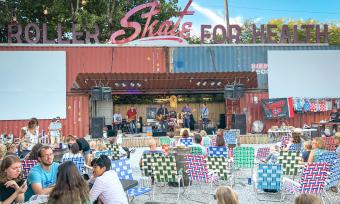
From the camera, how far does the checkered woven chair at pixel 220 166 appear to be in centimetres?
698

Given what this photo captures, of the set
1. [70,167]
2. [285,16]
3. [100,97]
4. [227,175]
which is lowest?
[227,175]

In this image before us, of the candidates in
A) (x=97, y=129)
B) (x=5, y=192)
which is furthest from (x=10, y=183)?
(x=97, y=129)

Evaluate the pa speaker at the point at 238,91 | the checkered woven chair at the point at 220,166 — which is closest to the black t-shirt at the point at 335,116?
the pa speaker at the point at 238,91

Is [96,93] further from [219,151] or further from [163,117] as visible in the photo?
[219,151]

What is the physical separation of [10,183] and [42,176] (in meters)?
0.57

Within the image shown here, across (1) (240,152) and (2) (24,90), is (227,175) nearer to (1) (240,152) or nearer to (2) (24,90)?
(1) (240,152)

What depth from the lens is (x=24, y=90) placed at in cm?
1689

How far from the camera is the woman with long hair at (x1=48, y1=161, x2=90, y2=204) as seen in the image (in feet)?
10.9

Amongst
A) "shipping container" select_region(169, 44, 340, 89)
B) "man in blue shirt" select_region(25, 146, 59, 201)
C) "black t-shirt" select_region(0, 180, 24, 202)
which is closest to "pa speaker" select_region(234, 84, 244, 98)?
"shipping container" select_region(169, 44, 340, 89)

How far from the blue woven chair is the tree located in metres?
19.5

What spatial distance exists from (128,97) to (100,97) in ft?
16.8

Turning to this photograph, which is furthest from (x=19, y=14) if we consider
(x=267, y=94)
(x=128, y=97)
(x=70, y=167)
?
(x=70, y=167)

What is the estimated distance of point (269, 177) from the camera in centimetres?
646

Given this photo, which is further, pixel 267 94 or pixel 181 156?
pixel 267 94
